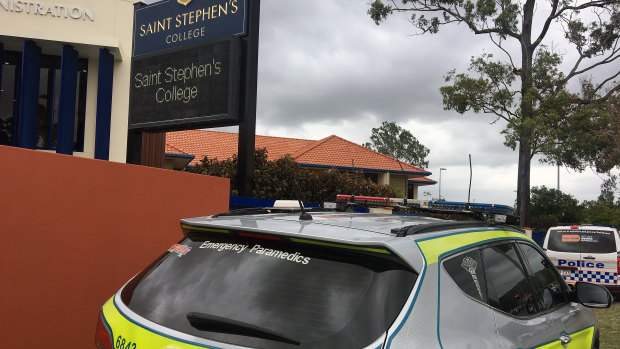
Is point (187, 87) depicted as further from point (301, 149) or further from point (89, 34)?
point (301, 149)

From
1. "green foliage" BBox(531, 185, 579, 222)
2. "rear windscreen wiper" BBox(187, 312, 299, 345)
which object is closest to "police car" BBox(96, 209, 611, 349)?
"rear windscreen wiper" BBox(187, 312, 299, 345)

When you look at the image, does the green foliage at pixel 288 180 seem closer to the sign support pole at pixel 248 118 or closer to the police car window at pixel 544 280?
the sign support pole at pixel 248 118

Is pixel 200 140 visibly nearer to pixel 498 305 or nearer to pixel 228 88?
pixel 228 88

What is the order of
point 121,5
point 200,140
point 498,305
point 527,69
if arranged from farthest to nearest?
point 200,140, point 527,69, point 121,5, point 498,305

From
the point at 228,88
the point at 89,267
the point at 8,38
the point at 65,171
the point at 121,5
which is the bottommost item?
the point at 89,267

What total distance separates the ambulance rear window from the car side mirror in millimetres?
9386

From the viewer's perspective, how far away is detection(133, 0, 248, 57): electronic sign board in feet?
27.1

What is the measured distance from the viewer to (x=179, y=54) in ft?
28.1

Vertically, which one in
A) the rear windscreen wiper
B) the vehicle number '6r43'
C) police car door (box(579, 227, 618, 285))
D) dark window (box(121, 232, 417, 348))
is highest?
dark window (box(121, 232, 417, 348))

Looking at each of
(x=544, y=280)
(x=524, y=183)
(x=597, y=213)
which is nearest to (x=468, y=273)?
(x=544, y=280)

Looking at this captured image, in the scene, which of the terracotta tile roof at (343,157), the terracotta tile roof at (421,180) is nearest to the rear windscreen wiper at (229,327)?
the terracotta tile roof at (343,157)

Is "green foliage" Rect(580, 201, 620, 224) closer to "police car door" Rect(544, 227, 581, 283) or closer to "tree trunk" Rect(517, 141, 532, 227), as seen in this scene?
"tree trunk" Rect(517, 141, 532, 227)

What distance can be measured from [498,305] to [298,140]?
Answer: 117 feet

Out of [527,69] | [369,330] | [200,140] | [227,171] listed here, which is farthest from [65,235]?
[200,140]
